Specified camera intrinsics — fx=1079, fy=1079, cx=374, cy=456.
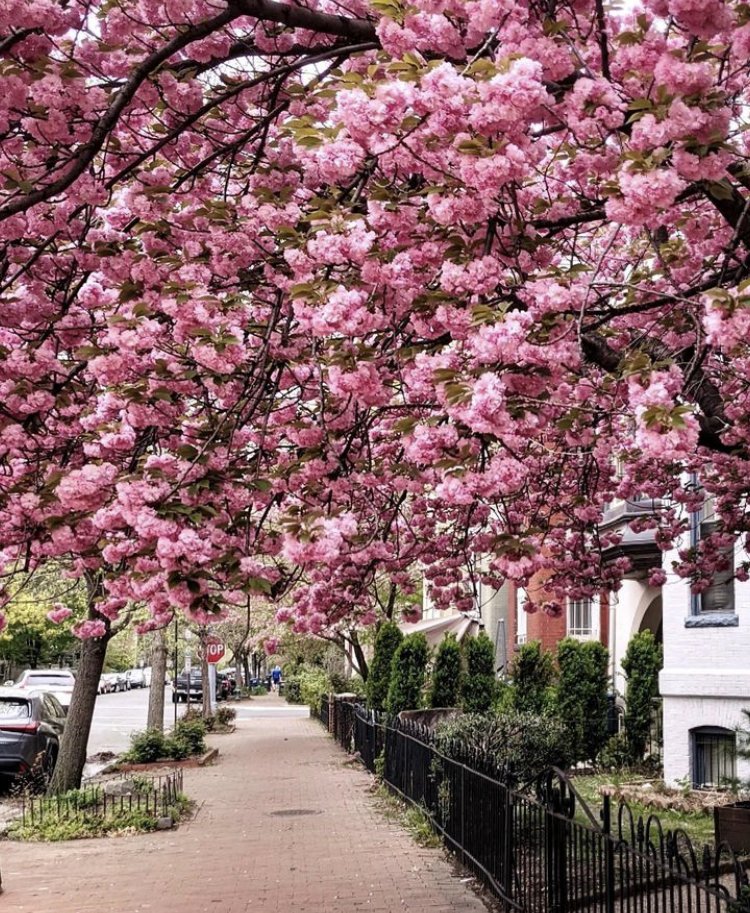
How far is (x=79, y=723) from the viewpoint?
16328mm

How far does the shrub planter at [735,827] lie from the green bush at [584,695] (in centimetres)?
927

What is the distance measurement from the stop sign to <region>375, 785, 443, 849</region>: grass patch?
50.0 ft

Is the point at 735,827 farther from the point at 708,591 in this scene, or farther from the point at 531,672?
the point at 531,672

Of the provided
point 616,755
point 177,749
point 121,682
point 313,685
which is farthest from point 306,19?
point 121,682

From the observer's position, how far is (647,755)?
18.5m

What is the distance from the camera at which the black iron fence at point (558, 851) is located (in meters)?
5.60

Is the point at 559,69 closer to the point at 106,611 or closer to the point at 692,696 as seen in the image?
the point at 106,611

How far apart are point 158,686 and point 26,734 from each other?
24.7 feet

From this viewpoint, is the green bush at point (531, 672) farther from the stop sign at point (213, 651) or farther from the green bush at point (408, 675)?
the stop sign at point (213, 651)

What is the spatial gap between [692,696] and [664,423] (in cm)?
1181

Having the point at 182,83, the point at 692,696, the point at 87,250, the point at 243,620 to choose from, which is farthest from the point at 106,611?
the point at 243,620

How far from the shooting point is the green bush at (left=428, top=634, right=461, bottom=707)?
21.3 meters

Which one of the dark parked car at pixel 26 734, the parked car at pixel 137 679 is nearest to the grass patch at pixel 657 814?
the dark parked car at pixel 26 734

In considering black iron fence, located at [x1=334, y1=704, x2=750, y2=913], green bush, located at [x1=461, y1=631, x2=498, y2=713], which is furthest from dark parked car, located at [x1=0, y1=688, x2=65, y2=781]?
green bush, located at [x1=461, y1=631, x2=498, y2=713]
